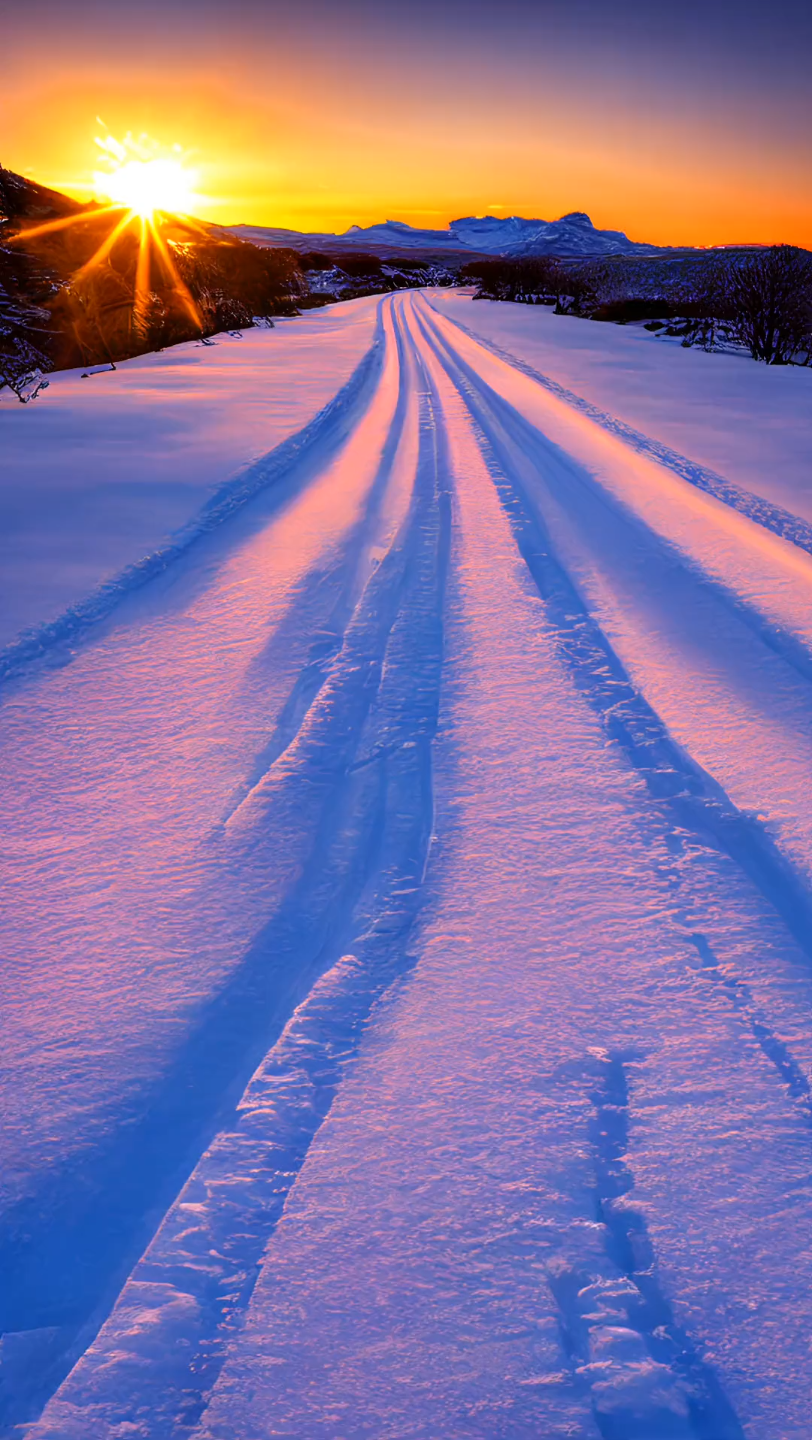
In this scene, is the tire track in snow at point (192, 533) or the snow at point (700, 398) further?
the snow at point (700, 398)

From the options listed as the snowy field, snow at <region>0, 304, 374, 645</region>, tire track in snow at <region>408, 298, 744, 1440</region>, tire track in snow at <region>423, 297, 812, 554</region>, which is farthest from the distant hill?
tire track in snow at <region>408, 298, 744, 1440</region>

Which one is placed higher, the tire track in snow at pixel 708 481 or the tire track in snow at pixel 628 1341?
the tire track in snow at pixel 708 481

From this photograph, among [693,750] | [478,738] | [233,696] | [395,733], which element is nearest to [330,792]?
[395,733]

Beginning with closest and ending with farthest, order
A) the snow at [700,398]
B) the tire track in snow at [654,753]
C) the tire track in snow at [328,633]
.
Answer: the tire track in snow at [654,753], the tire track in snow at [328,633], the snow at [700,398]

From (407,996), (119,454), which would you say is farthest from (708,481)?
(407,996)

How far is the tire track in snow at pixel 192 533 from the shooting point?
4.18 m

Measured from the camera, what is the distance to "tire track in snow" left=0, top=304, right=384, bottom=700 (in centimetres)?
418

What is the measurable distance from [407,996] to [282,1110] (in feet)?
1.46

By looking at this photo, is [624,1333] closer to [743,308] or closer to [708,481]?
[708,481]

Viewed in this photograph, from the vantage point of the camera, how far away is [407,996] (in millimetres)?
2211

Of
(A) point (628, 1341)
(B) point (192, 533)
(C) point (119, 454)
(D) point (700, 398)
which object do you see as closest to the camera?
(A) point (628, 1341)

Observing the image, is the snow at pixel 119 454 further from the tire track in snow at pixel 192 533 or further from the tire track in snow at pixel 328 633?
the tire track in snow at pixel 328 633

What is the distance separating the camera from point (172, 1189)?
1770 millimetres

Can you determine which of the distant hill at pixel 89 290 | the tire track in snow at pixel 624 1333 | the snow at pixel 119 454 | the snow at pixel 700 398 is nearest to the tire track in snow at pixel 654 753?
the tire track in snow at pixel 624 1333
